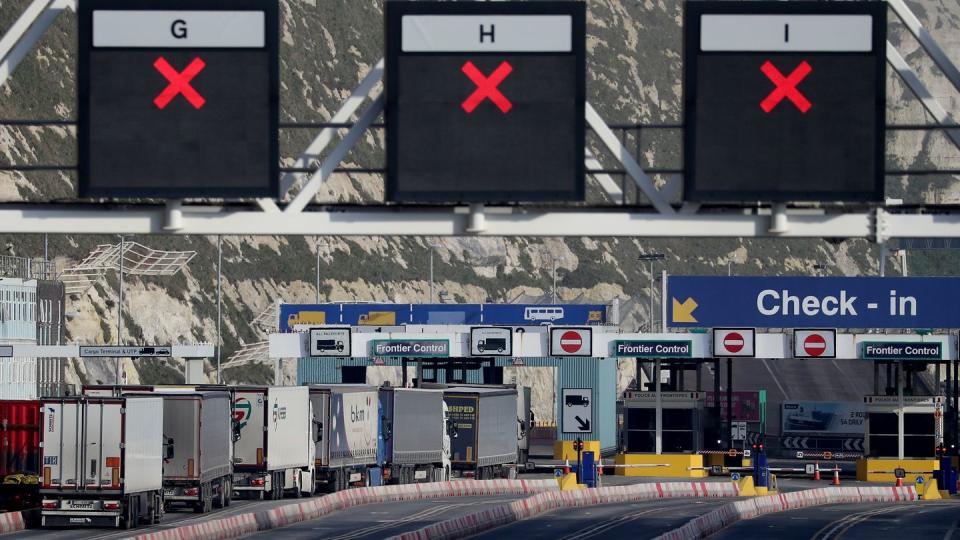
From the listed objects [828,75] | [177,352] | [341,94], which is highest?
[341,94]

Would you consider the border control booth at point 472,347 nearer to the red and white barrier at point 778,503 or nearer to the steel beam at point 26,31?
the red and white barrier at point 778,503

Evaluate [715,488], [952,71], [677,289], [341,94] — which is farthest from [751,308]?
[341,94]

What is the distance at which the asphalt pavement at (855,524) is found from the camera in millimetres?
45375

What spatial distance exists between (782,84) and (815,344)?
52.5 metres

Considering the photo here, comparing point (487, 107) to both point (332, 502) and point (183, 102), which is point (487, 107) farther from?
point (332, 502)

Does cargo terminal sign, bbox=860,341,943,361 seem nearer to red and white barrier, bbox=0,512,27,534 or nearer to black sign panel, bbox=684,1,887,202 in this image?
red and white barrier, bbox=0,512,27,534

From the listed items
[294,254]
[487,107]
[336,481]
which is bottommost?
[336,481]

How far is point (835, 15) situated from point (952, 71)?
5.41 feet

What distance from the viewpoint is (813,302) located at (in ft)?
251

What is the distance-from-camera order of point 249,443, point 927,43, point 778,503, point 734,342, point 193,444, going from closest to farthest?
point 927,43 < point 193,444 < point 249,443 < point 778,503 < point 734,342

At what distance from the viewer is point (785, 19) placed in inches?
760

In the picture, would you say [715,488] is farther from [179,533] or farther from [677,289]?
[179,533]

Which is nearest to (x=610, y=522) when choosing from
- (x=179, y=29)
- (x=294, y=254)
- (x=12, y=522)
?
(x=12, y=522)

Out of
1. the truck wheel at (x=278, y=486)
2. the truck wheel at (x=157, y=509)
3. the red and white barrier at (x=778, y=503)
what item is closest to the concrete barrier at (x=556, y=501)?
the red and white barrier at (x=778, y=503)
